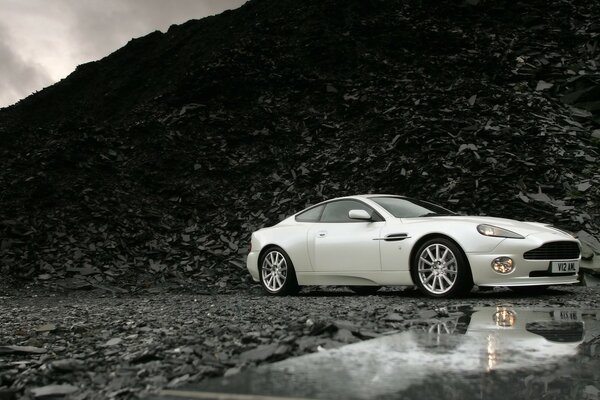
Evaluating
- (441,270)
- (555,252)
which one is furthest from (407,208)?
(555,252)

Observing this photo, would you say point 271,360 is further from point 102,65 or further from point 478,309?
point 102,65

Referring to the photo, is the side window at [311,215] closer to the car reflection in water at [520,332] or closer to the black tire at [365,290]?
the black tire at [365,290]

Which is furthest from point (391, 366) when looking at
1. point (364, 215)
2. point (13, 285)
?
point (13, 285)

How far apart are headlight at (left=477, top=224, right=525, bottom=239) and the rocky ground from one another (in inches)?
30.9

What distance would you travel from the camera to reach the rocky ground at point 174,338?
4020mm

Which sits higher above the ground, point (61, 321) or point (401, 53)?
point (401, 53)

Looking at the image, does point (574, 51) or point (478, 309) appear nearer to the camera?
point (478, 309)

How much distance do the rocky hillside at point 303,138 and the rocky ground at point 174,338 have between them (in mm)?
6320

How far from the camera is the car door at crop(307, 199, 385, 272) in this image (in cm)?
937

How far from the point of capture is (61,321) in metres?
7.46

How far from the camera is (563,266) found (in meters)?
8.54

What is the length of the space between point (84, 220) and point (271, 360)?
13.4 m

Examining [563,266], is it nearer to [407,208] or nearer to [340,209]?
[407,208]

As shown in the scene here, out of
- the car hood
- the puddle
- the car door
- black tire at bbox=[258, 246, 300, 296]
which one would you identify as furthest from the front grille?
black tire at bbox=[258, 246, 300, 296]
